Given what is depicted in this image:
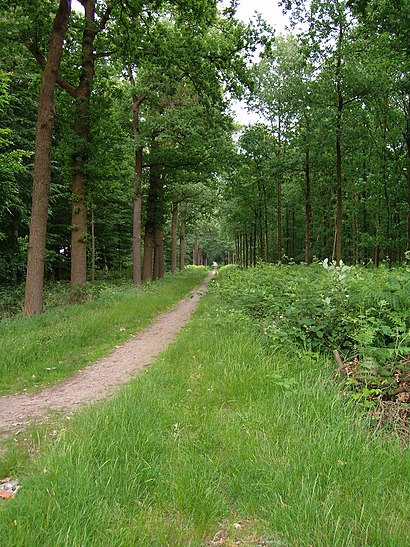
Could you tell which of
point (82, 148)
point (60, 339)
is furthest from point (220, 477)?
point (82, 148)

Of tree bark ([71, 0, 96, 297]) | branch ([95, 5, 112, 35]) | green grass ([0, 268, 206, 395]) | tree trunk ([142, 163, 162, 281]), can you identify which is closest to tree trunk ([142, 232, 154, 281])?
tree trunk ([142, 163, 162, 281])

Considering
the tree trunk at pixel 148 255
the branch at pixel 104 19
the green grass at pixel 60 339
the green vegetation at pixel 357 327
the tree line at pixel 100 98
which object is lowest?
the green grass at pixel 60 339

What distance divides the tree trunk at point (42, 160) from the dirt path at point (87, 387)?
3.16 m

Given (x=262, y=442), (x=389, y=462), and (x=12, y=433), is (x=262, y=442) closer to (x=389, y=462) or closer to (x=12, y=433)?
(x=389, y=462)

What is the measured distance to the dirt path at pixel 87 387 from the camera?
14.2ft

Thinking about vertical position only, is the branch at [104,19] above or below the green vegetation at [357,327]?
above

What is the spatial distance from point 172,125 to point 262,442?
630 inches

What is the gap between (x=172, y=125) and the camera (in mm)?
16266

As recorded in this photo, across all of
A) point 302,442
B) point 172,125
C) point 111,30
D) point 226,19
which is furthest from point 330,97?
point 302,442

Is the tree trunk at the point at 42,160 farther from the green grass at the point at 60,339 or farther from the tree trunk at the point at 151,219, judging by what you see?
the tree trunk at the point at 151,219

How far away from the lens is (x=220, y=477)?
2564 millimetres

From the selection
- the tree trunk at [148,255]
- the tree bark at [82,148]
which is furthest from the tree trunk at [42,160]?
the tree trunk at [148,255]

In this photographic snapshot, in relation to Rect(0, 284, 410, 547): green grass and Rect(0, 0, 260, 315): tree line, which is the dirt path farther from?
Rect(0, 0, 260, 315): tree line

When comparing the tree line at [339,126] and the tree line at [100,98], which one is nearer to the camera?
the tree line at [100,98]
